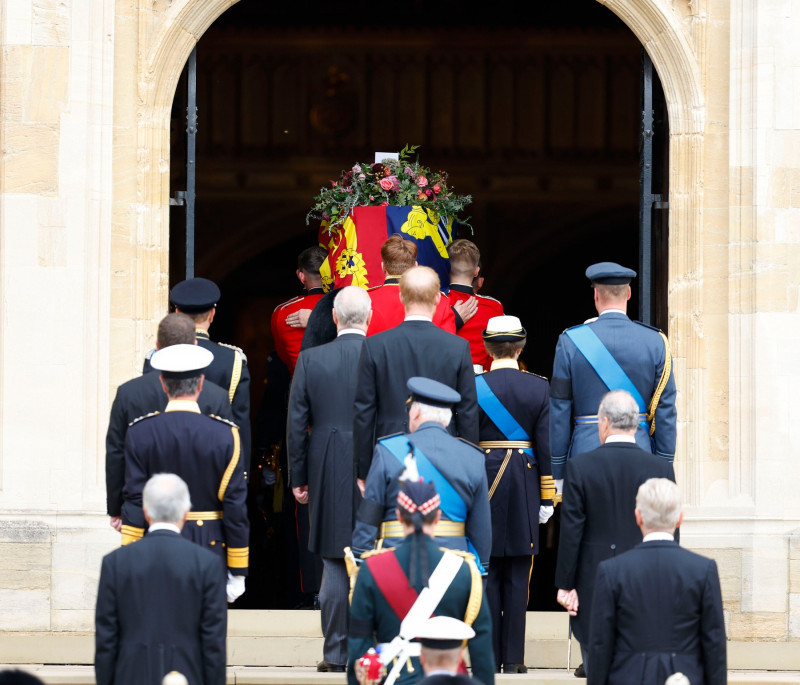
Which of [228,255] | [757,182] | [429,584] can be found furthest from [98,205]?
[228,255]

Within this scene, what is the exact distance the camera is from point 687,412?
9539mm

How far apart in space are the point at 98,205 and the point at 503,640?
343 centimetres

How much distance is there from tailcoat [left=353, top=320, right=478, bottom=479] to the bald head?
0.27ft

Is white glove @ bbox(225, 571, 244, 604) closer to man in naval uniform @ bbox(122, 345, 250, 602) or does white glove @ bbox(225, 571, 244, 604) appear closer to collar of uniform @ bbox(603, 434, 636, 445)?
man in naval uniform @ bbox(122, 345, 250, 602)

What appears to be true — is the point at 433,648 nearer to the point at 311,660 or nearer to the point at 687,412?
the point at 311,660

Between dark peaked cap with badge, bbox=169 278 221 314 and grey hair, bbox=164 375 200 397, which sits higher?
dark peaked cap with badge, bbox=169 278 221 314

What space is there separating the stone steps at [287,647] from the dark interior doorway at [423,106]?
6311 mm

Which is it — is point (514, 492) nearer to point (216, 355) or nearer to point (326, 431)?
point (326, 431)

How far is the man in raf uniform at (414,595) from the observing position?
5.62 m

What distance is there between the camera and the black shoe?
760cm

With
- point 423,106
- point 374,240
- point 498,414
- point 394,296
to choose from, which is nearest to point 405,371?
point 498,414

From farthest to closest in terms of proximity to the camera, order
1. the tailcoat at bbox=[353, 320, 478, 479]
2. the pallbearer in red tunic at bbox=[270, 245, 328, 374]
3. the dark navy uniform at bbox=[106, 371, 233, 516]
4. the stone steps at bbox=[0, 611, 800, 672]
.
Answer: the pallbearer in red tunic at bbox=[270, 245, 328, 374]
the stone steps at bbox=[0, 611, 800, 672]
the tailcoat at bbox=[353, 320, 478, 479]
the dark navy uniform at bbox=[106, 371, 233, 516]

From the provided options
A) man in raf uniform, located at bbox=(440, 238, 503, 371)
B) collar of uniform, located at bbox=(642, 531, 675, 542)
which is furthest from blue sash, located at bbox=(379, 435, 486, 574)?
man in raf uniform, located at bbox=(440, 238, 503, 371)

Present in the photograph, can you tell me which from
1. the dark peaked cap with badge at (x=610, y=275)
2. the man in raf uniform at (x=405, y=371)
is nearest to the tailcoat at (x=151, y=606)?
the man in raf uniform at (x=405, y=371)
